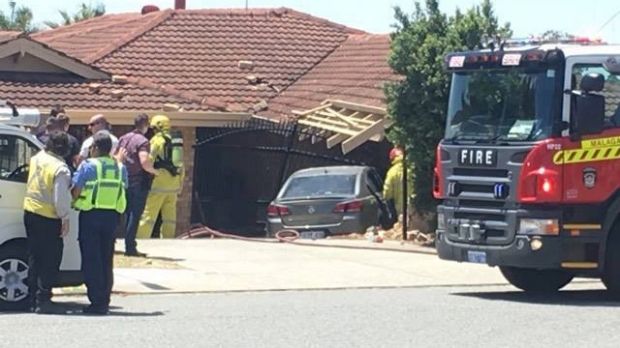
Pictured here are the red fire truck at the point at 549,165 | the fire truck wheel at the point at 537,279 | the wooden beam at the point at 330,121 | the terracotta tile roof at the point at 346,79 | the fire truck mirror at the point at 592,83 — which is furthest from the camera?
the terracotta tile roof at the point at 346,79

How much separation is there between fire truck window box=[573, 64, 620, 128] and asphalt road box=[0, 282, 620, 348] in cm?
190

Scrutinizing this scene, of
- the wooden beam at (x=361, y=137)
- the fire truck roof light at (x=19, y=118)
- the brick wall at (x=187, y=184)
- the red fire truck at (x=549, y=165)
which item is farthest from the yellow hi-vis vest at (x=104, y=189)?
the brick wall at (x=187, y=184)

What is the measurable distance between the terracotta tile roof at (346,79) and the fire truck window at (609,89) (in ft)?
34.7

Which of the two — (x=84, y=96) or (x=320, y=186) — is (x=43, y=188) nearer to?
(x=320, y=186)

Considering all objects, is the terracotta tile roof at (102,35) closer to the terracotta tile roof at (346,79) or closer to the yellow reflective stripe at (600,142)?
the terracotta tile roof at (346,79)

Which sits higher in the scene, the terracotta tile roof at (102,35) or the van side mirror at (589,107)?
the terracotta tile roof at (102,35)

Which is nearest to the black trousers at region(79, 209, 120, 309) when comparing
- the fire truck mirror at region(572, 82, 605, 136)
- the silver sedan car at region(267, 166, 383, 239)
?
the fire truck mirror at region(572, 82, 605, 136)

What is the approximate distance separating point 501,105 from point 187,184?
42.2 feet

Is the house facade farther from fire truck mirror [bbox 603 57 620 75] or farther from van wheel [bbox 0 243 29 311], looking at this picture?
van wheel [bbox 0 243 29 311]

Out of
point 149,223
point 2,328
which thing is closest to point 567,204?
point 2,328

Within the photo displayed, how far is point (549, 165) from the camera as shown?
14195mm

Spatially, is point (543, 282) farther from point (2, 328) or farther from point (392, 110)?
point (2, 328)

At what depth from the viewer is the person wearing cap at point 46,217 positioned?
12.9 metres

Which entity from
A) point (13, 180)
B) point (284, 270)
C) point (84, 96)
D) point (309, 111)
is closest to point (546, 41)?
point (284, 270)
